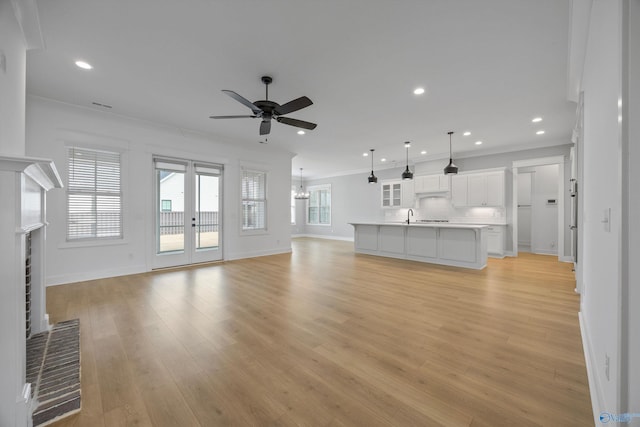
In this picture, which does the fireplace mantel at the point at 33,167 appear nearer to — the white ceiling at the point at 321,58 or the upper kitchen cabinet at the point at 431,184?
the white ceiling at the point at 321,58

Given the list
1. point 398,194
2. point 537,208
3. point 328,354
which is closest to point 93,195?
point 328,354

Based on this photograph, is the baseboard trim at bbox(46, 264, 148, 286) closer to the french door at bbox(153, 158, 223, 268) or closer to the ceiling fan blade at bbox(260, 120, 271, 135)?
the french door at bbox(153, 158, 223, 268)

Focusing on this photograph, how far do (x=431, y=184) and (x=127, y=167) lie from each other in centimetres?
799

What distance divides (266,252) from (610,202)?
6.79m

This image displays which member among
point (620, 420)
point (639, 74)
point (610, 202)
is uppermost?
point (639, 74)

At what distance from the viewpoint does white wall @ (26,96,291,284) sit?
4.26 metres

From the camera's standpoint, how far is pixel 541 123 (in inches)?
205

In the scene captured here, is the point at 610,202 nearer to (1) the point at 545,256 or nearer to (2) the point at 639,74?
(2) the point at 639,74

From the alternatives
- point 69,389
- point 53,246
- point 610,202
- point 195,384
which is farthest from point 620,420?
point 53,246

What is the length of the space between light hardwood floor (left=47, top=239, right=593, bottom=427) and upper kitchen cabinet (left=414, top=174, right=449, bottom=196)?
4122 millimetres

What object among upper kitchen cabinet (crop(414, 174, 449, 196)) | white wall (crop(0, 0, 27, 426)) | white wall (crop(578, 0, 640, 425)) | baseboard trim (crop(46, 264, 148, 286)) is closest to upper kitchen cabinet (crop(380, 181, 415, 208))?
upper kitchen cabinet (crop(414, 174, 449, 196))

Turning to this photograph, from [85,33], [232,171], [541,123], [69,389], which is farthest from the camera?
[232,171]

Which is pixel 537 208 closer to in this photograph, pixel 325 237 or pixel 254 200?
pixel 325 237

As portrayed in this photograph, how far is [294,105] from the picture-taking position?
3.08 meters
